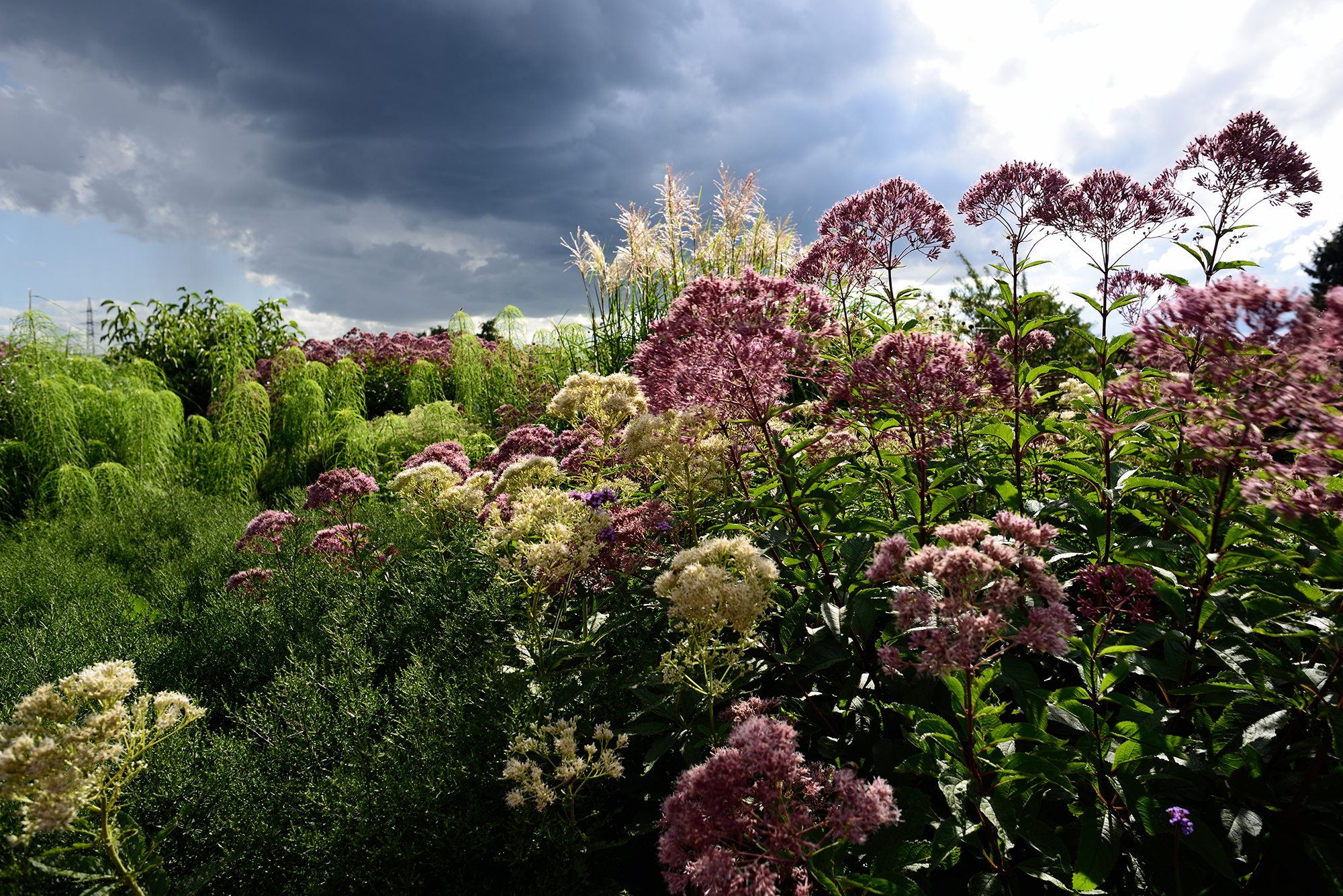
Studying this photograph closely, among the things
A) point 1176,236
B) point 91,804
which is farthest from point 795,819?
point 1176,236

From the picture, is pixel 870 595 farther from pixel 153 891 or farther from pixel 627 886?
pixel 153 891

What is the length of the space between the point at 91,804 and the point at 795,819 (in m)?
1.79

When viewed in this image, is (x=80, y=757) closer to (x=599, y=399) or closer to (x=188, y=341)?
(x=599, y=399)

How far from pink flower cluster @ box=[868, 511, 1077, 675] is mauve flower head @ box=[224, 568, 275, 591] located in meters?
4.30

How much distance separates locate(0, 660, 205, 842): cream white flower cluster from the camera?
5.03 feet

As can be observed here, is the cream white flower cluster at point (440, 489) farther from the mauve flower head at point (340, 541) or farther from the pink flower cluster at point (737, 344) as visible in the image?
the pink flower cluster at point (737, 344)

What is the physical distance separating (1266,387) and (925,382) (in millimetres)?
783

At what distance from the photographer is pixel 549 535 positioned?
7.87 feet

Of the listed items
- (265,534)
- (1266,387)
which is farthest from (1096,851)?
(265,534)

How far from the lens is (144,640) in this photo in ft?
11.7

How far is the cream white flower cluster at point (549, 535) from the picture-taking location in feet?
7.61

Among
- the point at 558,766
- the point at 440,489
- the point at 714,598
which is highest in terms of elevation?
the point at 440,489

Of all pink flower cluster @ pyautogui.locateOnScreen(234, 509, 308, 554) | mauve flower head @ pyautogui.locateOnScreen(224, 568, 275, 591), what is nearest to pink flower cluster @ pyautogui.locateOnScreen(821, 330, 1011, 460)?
mauve flower head @ pyautogui.locateOnScreen(224, 568, 275, 591)

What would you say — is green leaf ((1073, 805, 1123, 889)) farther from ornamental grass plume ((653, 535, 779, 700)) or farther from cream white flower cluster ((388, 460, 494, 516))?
cream white flower cluster ((388, 460, 494, 516))
